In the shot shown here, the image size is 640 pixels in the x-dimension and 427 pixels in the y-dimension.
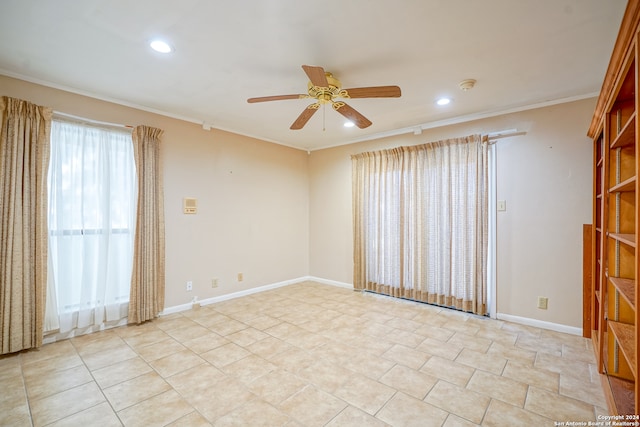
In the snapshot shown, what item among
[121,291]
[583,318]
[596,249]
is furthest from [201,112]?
[583,318]

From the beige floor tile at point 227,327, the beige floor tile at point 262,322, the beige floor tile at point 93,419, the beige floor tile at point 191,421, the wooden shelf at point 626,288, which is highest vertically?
A: the wooden shelf at point 626,288

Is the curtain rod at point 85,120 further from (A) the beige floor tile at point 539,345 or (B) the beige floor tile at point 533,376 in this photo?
(A) the beige floor tile at point 539,345

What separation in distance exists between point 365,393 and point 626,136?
2.41m

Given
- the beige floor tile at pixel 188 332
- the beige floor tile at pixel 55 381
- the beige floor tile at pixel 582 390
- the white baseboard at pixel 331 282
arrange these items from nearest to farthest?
the beige floor tile at pixel 582 390 < the beige floor tile at pixel 55 381 < the beige floor tile at pixel 188 332 < the white baseboard at pixel 331 282

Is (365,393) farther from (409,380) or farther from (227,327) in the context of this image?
(227,327)

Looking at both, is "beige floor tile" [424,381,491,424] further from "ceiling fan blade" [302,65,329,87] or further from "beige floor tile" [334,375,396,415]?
"ceiling fan blade" [302,65,329,87]

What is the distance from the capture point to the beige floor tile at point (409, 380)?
2080 mm

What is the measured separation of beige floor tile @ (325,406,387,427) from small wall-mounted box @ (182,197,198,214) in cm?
301

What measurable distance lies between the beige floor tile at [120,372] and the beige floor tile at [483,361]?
2669 mm

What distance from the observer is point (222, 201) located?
13.8ft

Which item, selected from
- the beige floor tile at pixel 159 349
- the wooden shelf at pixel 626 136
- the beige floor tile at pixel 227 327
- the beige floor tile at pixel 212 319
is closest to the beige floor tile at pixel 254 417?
the beige floor tile at pixel 159 349

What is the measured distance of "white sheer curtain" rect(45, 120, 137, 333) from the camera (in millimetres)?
2832

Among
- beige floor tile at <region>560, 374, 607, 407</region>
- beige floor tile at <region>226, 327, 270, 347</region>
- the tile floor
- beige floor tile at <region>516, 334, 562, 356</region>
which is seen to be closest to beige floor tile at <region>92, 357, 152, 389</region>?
the tile floor

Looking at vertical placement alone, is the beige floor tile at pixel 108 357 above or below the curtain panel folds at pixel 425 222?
below
